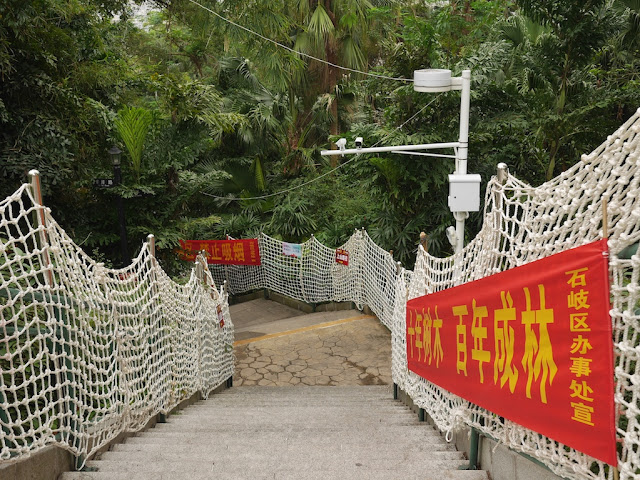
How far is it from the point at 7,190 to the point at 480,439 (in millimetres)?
6302

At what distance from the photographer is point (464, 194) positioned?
216 inches

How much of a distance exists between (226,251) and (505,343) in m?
10.1

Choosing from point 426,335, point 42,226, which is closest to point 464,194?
point 426,335

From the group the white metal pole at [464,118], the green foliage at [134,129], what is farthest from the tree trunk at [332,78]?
the white metal pole at [464,118]

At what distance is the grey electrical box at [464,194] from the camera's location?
5.50m

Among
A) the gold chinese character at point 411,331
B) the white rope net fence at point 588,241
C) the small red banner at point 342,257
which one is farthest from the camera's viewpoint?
the small red banner at point 342,257

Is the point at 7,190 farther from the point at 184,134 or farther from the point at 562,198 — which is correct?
the point at 562,198

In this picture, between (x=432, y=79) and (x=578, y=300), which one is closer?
(x=578, y=300)

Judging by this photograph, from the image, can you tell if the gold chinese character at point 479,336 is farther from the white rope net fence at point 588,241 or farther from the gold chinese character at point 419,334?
the gold chinese character at point 419,334

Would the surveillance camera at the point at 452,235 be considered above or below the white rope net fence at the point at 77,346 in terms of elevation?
above

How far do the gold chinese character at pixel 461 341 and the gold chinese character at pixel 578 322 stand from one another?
0.85 m

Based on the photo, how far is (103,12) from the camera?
835 cm

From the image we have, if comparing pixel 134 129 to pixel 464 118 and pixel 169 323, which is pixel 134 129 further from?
pixel 169 323

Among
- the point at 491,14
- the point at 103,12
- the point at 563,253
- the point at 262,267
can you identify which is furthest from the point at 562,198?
the point at 491,14
